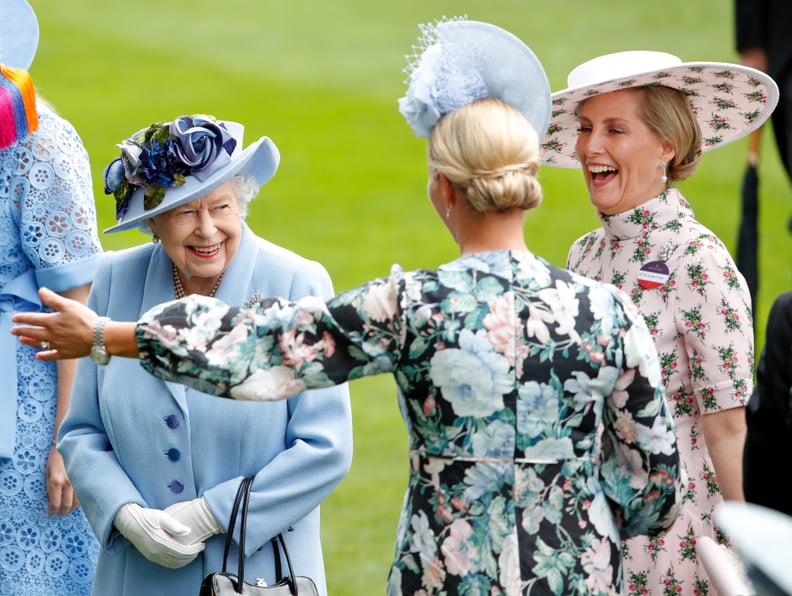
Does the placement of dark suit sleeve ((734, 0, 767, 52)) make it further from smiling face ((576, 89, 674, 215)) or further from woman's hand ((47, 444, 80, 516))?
woman's hand ((47, 444, 80, 516))

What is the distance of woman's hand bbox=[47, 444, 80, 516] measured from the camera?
4219 millimetres

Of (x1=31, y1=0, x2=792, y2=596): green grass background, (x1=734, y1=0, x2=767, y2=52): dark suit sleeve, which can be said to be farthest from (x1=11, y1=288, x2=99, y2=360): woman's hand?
(x1=734, y1=0, x2=767, y2=52): dark suit sleeve

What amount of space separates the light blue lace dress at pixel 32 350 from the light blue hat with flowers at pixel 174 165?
1.31 feet

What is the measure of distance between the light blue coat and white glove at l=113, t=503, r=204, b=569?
2.4 inches

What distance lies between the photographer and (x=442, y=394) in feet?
9.71

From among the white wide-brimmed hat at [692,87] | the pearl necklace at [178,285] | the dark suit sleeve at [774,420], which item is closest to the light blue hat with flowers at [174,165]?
the pearl necklace at [178,285]

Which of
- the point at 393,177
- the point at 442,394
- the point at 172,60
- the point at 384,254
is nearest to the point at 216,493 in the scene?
the point at 442,394

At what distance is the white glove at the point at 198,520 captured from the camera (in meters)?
3.66

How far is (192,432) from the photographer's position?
3.76m

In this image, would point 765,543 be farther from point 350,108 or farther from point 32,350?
point 350,108

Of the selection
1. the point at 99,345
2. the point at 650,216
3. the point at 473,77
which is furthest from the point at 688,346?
the point at 99,345

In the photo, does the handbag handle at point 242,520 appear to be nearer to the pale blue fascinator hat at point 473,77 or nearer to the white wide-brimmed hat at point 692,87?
the pale blue fascinator hat at point 473,77

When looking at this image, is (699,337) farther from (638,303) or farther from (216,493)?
(216,493)

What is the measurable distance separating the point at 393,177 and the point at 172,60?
665 centimetres
